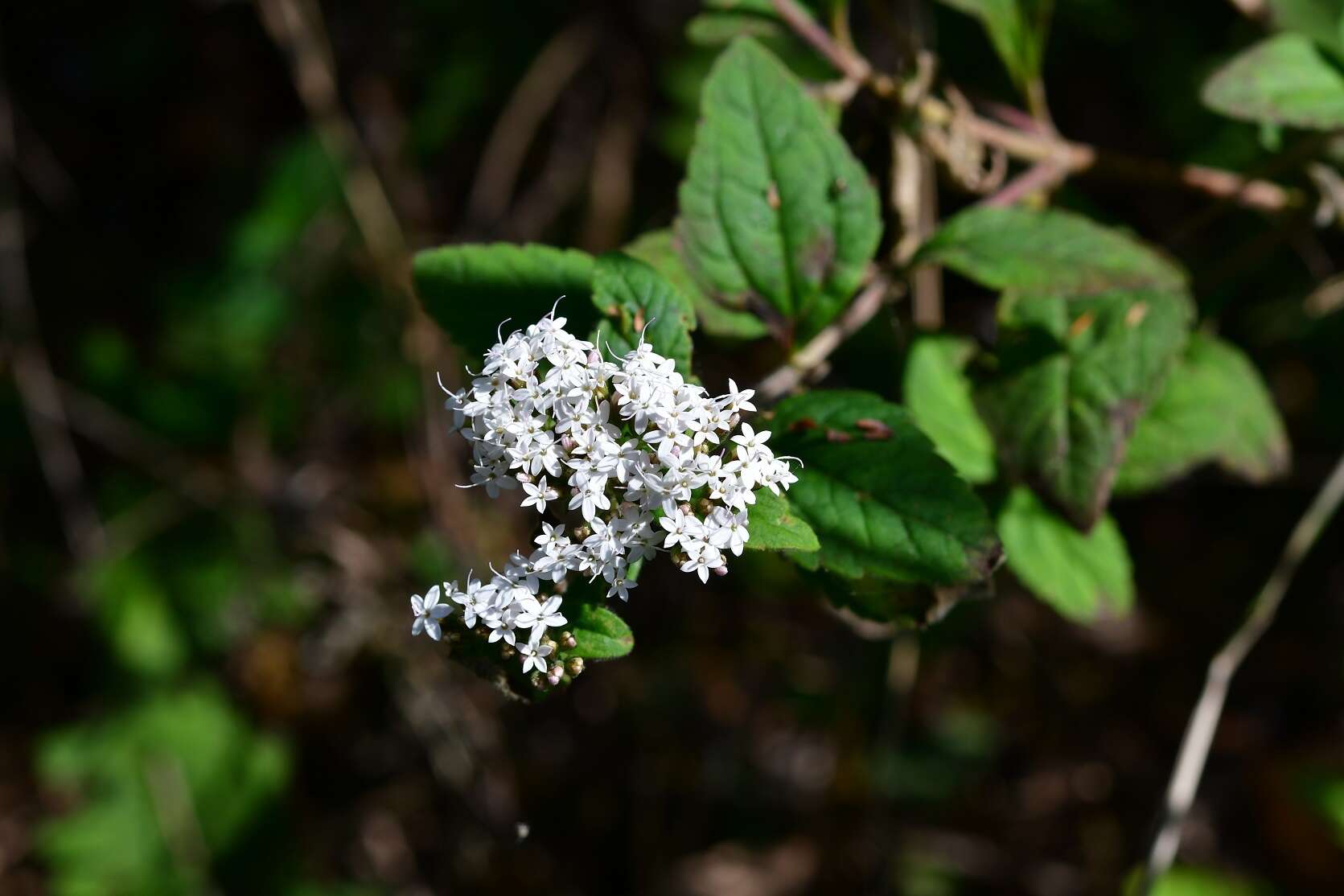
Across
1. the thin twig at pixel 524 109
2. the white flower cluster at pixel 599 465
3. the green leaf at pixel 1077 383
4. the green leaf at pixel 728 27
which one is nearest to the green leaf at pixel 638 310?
Result: the white flower cluster at pixel 599 465

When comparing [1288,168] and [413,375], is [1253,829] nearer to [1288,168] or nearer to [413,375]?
[1288,168]

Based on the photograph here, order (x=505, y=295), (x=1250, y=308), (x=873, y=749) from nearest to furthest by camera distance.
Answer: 1. (x=505, y=295)
2. (x=1250, y=308)
3. (x=873, y=749)

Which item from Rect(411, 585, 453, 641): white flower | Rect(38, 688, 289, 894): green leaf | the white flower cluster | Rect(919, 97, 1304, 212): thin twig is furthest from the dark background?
Rect(411, 585, 453, 641): white flower

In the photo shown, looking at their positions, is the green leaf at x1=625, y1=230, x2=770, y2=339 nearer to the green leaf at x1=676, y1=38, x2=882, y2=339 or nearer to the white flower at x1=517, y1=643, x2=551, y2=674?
the green leaf at x1=676, y1=38, x2=882, y2=339

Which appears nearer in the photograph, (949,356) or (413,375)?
(949,356)

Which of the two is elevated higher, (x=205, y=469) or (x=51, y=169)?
(x=51, y=169)

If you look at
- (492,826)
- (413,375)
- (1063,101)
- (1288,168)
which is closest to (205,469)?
(413,375)
